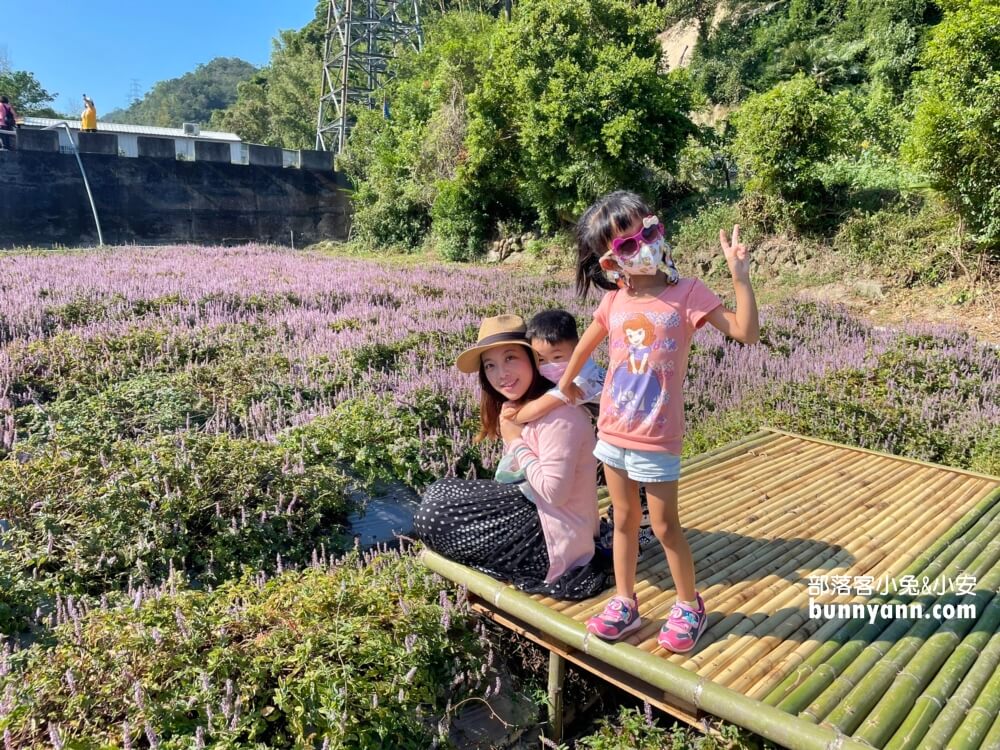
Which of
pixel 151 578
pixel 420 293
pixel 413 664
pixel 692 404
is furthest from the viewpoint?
pixel 420 293

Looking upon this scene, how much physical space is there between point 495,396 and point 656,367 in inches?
35.1

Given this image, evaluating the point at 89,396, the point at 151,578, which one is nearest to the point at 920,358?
the point at 151,578

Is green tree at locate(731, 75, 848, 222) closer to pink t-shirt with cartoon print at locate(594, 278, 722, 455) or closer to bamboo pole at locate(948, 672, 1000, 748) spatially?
pink t-shirt with cartoon print at locate(594, 278, 722, 455)

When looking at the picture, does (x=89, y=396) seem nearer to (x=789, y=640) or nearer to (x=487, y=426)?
(x=487, y=426)

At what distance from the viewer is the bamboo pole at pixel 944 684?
196 cm

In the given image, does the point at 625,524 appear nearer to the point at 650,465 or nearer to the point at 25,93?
the point at 650,465

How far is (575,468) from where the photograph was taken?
2619 millimetres

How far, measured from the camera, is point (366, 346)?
6.02 m

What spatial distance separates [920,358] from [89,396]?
6846mm

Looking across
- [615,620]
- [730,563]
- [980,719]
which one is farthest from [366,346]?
[980,719]

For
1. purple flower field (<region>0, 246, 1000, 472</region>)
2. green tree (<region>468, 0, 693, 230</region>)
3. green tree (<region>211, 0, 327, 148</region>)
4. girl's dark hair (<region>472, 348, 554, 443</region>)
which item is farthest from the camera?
green tree (<region>211, 0, 327, 148</region>)

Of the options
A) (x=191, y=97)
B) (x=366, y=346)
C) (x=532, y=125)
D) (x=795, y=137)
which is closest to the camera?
(x=366, y=346)

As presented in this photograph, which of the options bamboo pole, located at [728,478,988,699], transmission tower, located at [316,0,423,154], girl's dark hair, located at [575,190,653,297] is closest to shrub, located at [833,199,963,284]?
bamboo pole, located at [728,478,988,699]

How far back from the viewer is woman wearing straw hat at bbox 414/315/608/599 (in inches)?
103
